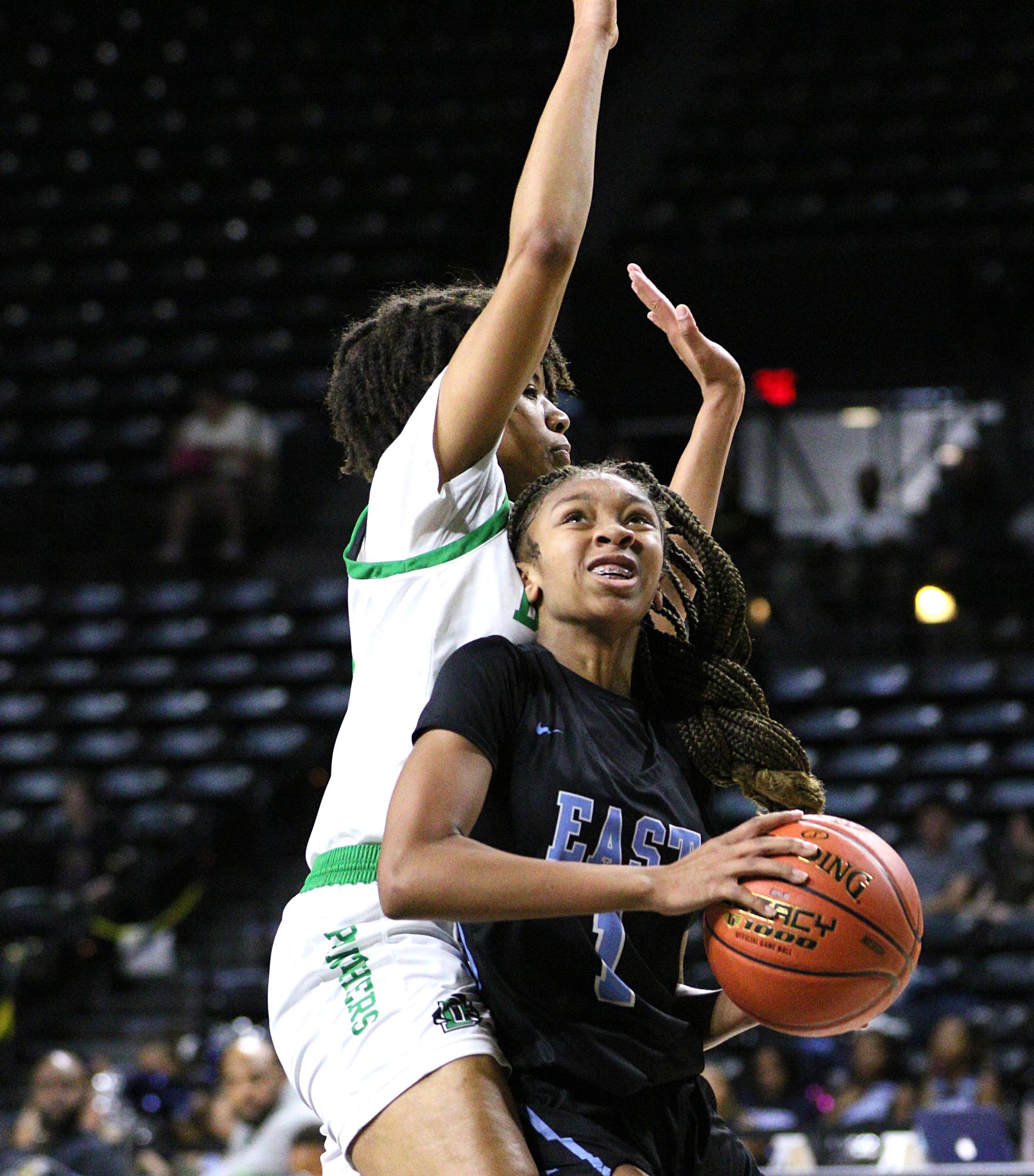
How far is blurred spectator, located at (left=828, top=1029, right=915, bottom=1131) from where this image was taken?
6918 millimetres

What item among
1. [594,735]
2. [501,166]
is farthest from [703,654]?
[501,166]

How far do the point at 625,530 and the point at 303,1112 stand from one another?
4.56 m

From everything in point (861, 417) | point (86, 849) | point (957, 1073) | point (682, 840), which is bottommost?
point (86, 849)

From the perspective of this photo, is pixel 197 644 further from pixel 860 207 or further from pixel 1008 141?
pixel 1008 141

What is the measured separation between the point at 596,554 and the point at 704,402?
69 cm

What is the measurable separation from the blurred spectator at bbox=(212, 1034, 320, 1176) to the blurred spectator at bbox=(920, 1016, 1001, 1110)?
247 centimetres

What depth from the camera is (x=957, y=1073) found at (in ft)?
23.4

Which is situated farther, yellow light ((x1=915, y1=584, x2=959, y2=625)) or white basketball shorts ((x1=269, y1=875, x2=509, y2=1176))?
yellow light ((x1=915, y1=584, x2=959, y2=625))

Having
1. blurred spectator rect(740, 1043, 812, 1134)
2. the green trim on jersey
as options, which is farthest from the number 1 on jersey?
blurred spectator rect(740, 1043, 812, 1134)

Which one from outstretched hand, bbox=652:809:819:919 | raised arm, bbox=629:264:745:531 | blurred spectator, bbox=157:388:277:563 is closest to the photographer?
outstretched hand, bbox=652:809:819:919

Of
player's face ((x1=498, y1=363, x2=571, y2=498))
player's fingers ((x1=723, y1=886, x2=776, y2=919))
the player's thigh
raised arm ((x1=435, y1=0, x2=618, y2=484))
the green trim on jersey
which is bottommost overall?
the player's thigh

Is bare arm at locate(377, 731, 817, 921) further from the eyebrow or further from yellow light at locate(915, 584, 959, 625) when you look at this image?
yellow light at locate(915, 584, 959, 625)

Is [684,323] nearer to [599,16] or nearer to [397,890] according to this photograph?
[599,16]

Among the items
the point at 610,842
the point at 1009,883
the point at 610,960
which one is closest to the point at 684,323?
the point at 610,842
